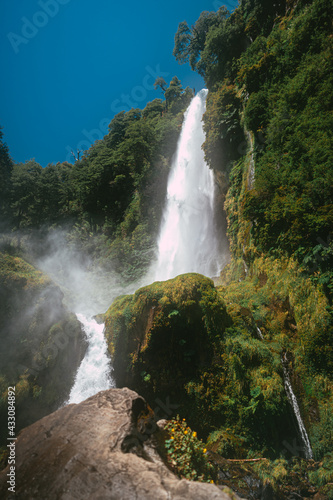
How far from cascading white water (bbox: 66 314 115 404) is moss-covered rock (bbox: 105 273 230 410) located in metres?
1.58

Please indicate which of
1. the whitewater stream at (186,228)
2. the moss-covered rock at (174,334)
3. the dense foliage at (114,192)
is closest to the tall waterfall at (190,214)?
the whitewater stream at (186,228)

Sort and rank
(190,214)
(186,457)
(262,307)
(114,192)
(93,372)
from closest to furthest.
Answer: (186,457) → (262,307) → (93,372) → (190,214) → (114,192)

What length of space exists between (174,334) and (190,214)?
1127cm

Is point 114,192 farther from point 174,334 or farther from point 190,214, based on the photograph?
point 174,334

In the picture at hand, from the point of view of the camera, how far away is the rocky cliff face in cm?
259

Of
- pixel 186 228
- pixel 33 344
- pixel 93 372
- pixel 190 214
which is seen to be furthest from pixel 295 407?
pixel 190 214

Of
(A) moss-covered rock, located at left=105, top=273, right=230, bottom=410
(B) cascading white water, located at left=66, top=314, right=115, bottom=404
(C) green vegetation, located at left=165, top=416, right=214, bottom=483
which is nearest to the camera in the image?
(C) green vegetation, located at left=165, top=416, right=214, bottom=483

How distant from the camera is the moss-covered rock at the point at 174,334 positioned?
676 cm

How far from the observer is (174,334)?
7.07 meters

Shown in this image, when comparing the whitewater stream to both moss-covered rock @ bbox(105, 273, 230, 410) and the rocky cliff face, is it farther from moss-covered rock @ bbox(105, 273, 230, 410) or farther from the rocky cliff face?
the rocky cliff face

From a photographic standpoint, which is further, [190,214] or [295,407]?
[190,214]

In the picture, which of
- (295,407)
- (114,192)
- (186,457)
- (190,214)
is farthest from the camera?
(114,192)

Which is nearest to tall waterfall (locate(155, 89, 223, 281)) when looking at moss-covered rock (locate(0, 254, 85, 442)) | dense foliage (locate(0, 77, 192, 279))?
dense foliage (locate(0, 77, 192, 279))

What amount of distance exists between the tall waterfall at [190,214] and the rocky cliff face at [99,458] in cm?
1049
